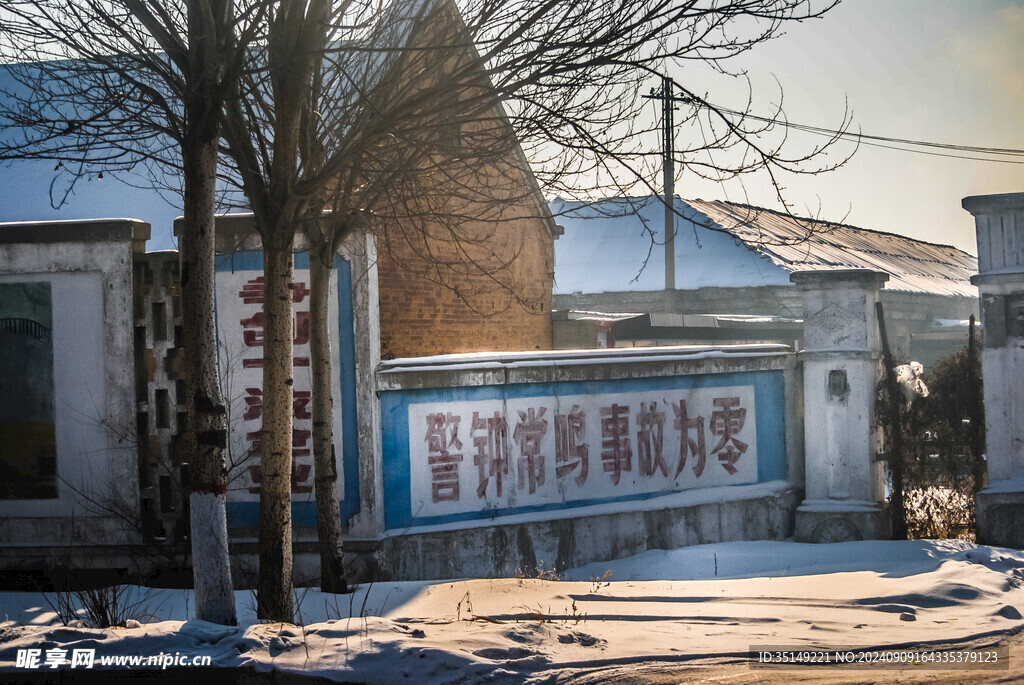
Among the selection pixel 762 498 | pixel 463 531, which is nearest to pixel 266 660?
pixel 463 531

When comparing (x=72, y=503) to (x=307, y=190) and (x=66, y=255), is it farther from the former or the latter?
(x=307, y=190)

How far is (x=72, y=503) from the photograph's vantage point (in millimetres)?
8258

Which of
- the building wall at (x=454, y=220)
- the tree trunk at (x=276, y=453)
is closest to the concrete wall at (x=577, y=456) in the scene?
the building wall at (x=454, y=220)

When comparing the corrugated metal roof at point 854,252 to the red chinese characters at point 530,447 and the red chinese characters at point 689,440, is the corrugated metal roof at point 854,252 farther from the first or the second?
the red chinese characters at point 530,447

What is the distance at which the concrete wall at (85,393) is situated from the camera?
820 cm

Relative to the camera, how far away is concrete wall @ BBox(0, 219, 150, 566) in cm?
820

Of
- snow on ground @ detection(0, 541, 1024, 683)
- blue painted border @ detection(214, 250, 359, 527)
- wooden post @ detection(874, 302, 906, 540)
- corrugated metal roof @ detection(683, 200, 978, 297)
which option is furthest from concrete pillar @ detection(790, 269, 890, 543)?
corrugated metal roof @ detection(683, 200, 978, 297)

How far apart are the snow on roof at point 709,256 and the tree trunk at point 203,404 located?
2017 centimetres

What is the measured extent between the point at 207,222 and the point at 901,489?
7.65 metres

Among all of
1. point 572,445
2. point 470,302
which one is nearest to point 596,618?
point 572,445

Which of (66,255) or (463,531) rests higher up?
(66,255)

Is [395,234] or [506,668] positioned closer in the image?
[506,668]

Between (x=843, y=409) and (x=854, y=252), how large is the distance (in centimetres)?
2386

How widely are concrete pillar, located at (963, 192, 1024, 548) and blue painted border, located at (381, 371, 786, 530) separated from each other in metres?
2.15
